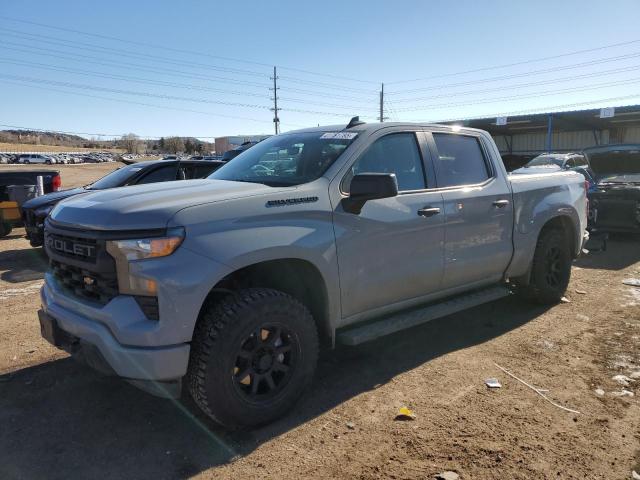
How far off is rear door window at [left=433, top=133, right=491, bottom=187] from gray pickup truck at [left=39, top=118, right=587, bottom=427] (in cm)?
2

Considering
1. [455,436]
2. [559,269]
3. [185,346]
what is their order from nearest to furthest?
[185,346], [455,436], [559,269]

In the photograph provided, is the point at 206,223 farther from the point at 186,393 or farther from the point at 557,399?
the point at 557,399

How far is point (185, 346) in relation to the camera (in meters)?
2.76

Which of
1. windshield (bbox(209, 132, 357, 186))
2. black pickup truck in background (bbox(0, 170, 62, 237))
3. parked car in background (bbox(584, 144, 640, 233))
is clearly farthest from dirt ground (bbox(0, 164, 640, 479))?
black pickup truck in background (bbox(0, 170, 62, 237))

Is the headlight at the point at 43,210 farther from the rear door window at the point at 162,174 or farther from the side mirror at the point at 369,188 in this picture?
the side mirror at the point at 369,188

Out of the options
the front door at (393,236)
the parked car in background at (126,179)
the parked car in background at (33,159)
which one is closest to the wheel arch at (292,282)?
the front door at (393,236)

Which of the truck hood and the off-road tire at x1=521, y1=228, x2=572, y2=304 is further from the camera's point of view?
the off-road tire at x1=521, y1=228, x2=572, y2=304

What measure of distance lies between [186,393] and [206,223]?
1.52 metres

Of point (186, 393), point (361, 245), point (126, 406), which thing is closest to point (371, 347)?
point (361, 245)

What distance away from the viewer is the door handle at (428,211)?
3926 millimetres

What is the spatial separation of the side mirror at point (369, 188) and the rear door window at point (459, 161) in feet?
3.45

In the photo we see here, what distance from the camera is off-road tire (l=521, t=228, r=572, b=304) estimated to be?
209 inches

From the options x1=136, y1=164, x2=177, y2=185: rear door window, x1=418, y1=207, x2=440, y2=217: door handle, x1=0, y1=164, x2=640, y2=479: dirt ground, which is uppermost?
x1=136, y1=164, x2=177, y2=185: rear door window

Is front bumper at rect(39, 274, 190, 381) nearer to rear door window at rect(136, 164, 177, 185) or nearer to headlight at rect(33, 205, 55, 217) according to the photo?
rear door window at rect(136, 164, 177, 185)
